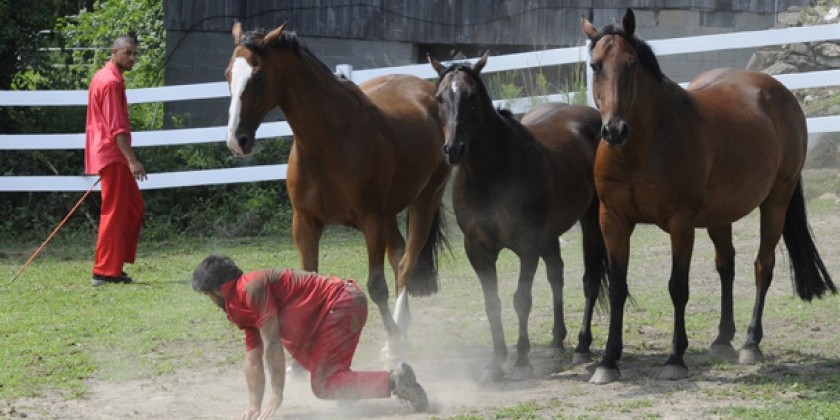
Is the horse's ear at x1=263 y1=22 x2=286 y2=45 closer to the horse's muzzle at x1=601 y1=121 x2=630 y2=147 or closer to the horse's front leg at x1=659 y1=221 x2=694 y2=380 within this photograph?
the horse's muzzle at x1=601 y1=121 x2=630 y2=147

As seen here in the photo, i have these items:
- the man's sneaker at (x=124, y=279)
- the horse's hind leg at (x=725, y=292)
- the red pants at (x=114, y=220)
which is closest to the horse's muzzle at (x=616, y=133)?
the horse's hind leg at (x=725, y=292)

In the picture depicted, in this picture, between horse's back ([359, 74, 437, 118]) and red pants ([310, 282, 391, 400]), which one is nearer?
red pants ([310, 282, 391, 400])

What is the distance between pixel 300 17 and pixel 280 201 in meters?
3.41

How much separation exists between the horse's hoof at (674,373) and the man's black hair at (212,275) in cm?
272

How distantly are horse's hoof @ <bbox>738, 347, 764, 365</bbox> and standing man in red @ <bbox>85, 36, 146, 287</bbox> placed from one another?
547 cm

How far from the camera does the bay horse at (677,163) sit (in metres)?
7.42

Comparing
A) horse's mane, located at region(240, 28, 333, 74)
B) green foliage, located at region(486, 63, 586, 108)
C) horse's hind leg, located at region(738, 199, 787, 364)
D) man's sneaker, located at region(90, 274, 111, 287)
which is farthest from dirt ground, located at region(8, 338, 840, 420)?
green foliage, located at region(486, 63, 586, 108)

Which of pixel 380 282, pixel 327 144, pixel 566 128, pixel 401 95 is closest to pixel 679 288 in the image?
pixel 566 128

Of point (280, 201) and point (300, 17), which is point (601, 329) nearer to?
point (280, 201)

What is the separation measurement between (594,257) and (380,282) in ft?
4.89

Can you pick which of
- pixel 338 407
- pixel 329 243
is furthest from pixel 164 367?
pixel 329 243

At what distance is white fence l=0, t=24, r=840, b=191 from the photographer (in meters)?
13.7

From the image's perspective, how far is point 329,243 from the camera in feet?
43.7

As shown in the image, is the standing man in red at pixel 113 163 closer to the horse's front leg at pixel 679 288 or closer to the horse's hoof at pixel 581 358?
the horse's hoof at pixel 581 358
